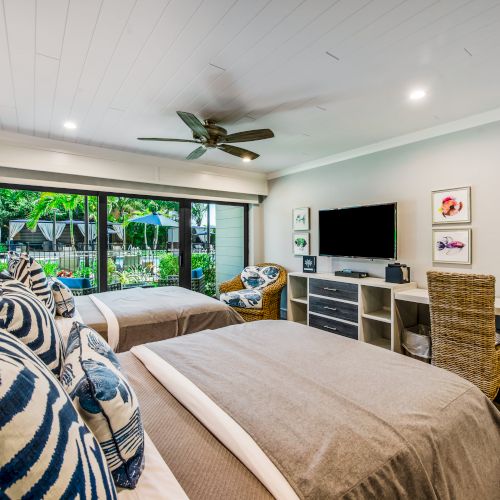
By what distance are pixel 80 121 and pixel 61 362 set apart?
9.31 ft

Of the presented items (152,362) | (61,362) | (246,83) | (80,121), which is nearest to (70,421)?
(61,362)

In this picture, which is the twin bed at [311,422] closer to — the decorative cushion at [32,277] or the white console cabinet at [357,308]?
the decorative cushion at [32,277]

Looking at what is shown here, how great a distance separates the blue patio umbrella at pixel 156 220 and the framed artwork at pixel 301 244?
1.86 meters

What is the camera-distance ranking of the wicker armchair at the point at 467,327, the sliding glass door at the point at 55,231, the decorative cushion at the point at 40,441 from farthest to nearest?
the sliding glass door at the point at 55,231 < the wicker armchair at the point at 467,327 < the decorative cushion at the point at 40,441

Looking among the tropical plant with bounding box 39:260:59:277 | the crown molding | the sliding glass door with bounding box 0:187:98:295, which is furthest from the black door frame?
the crown molding

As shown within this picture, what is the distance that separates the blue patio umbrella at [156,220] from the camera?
181 inches

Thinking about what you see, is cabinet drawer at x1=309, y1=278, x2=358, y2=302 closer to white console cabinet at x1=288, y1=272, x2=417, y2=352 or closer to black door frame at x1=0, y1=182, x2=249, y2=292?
white console cabinet at x1=288, y1=272, x2=417, y2=352

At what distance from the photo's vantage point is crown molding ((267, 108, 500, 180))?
9.56 feet

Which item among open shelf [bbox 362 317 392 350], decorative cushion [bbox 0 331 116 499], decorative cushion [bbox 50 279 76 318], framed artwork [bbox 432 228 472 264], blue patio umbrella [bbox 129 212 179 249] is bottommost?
open shelf [bbox 362 317 392 350]

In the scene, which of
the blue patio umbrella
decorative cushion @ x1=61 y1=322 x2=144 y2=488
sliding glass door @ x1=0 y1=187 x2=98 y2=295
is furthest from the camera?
the blue patio umbrella

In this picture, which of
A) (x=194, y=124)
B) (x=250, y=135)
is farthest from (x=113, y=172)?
(x=250, y=135)

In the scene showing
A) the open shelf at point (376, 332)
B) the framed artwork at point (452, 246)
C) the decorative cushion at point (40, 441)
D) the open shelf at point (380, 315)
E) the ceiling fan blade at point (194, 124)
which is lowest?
the open shelf at point (376, 332)

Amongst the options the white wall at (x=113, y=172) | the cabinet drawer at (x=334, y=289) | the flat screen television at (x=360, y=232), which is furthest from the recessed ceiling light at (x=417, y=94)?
the white wall at (x=113, y=172)

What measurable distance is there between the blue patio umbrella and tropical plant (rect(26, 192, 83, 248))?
735 millimetres
